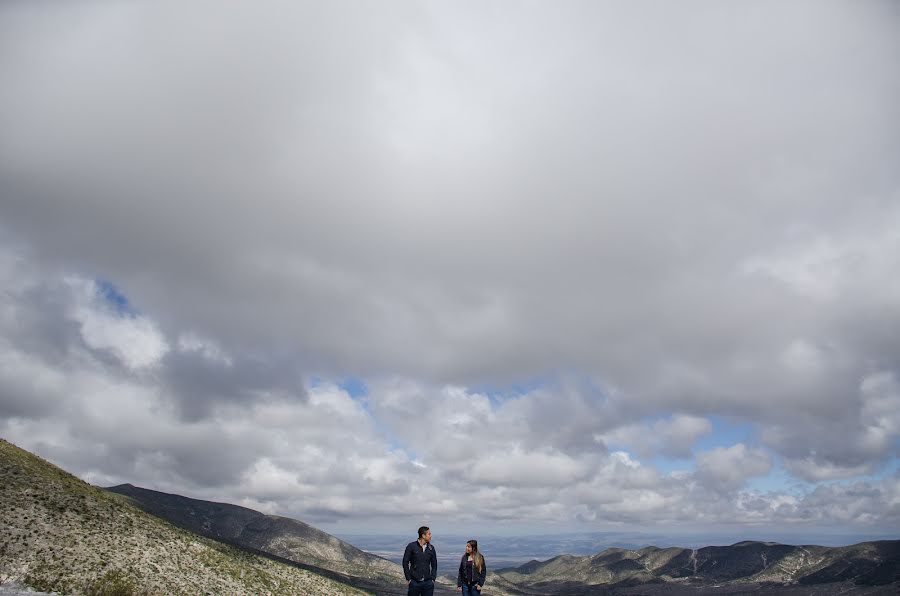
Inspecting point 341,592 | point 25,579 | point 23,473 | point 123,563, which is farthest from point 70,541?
point 341,592

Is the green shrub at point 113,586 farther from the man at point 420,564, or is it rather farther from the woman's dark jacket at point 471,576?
the woman's dark jacket at point 471,576

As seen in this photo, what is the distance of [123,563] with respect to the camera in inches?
2589

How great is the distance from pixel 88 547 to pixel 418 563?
5921 cm

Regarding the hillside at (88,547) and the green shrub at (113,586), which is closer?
the green shrub at (113,586)

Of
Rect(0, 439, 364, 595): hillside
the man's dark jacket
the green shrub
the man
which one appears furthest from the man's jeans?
the green shrub

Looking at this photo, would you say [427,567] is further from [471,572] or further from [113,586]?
[113,586]

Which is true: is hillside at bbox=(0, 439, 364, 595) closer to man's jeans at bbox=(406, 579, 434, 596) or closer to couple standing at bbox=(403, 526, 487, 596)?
man's jeans at bbox=(406, 579, 434, 596)

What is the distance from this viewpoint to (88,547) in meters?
64.9

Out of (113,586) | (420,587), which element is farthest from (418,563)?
(113,586)

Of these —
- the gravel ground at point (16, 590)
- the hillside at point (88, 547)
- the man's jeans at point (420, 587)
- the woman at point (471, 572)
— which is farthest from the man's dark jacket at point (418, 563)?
the hillside at point (88, 547)

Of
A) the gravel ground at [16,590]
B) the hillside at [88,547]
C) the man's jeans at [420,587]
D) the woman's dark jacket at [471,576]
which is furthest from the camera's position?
the hillside at [88,547]

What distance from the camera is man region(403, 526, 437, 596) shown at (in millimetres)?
27625

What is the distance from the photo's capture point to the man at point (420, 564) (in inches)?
1088

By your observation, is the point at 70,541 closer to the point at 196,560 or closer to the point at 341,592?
the point at 196,560
